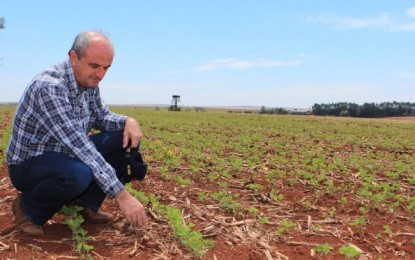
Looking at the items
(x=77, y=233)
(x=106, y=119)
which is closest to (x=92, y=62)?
(x=106, y=119)

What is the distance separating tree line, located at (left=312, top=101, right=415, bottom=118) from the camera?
63812 millimetres

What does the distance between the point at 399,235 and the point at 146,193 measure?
9.93 ft

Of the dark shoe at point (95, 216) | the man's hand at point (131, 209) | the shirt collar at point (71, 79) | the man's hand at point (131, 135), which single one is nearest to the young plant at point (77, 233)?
the dark shoe at point (95, 216)

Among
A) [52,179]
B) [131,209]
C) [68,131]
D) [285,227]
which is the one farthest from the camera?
[285,227]

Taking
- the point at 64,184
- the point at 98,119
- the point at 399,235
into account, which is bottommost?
the point at 399,235

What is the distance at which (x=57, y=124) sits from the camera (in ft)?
12.3

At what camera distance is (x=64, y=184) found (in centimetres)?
392

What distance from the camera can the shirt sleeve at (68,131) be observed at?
3678mm

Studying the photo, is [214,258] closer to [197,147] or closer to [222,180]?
[222,180]

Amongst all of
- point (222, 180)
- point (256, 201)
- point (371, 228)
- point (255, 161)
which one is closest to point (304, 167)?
point (255, 161)

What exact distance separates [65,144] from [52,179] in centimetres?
41

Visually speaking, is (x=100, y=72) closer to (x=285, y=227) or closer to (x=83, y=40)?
(x=83, y=40)

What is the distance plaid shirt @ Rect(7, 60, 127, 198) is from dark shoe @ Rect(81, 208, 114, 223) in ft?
2.50

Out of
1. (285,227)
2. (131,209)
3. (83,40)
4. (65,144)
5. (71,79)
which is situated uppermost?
(83,40)
